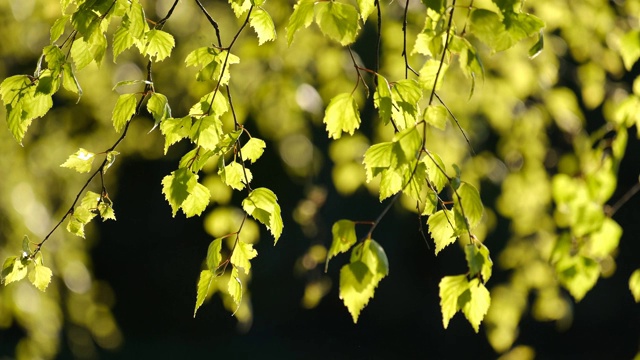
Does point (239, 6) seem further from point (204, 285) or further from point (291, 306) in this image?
point (291, 306)

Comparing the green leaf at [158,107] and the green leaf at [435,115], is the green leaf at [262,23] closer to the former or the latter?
the green leaf at [158,107]

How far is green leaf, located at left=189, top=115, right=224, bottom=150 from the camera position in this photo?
0.99 metres

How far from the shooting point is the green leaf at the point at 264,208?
1042mm

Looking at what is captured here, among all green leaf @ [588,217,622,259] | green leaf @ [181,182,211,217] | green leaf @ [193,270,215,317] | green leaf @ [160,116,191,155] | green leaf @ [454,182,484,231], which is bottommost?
green leaf @ [588,217,622,259]

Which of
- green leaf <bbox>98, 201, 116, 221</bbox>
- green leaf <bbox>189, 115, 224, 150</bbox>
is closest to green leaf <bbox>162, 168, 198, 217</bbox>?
green leaf <bbox>189, 115, 224, 150</bbox>

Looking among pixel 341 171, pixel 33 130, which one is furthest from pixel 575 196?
pixel 33 130

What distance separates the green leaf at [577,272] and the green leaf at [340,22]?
1.97ft

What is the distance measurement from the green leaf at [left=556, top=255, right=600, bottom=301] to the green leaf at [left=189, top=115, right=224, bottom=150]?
0.58 meters

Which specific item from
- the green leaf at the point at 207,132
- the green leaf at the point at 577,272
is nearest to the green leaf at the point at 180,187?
the green leaf at the point at 207,132

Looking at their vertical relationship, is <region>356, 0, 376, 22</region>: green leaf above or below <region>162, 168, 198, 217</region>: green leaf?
above

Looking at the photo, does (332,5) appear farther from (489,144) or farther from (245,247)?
(489,144)

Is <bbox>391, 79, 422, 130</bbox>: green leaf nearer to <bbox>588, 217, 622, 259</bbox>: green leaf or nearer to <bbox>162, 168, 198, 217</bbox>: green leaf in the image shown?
<bbox>162, 168, 198, 217</bbox>: green leaf

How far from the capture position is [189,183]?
1.01m

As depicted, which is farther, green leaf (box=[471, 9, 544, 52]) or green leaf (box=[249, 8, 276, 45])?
green leaf (box=[249, 8, 276, 45])
